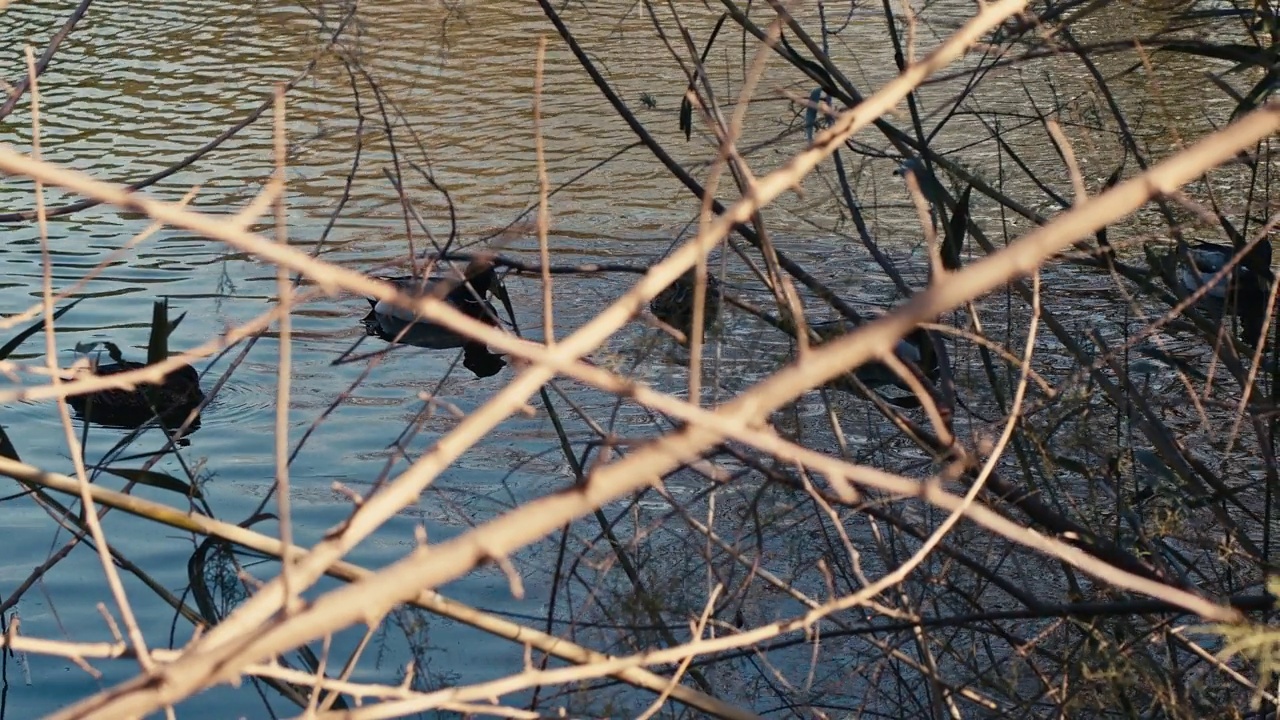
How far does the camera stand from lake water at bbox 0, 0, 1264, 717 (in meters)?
4.21

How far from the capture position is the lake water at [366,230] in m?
4.21

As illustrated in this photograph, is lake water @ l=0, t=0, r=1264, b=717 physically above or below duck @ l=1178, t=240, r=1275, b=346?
below

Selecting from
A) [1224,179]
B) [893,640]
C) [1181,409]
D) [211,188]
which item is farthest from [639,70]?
[893,640]

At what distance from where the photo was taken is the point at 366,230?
27.0ft

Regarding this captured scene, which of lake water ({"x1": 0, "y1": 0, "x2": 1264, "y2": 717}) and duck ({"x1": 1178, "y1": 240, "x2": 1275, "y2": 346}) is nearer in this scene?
duck ({"x1": 1178, "y1": 240, "x2": 1275, "y2": 346})

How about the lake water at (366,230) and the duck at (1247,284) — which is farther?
the lake water at (366,230)

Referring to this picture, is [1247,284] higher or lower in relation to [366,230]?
higher

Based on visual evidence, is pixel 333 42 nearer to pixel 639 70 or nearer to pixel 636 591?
pixel 636 591

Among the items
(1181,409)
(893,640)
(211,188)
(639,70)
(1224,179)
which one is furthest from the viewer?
(639,70)

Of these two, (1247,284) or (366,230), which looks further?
(366,230)

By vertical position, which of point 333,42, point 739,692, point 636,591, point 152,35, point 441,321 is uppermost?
point 441,321

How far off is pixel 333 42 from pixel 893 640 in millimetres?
1443

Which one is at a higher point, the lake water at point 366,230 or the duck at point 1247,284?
the duck at point 1247,284

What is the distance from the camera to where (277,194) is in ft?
3.29
